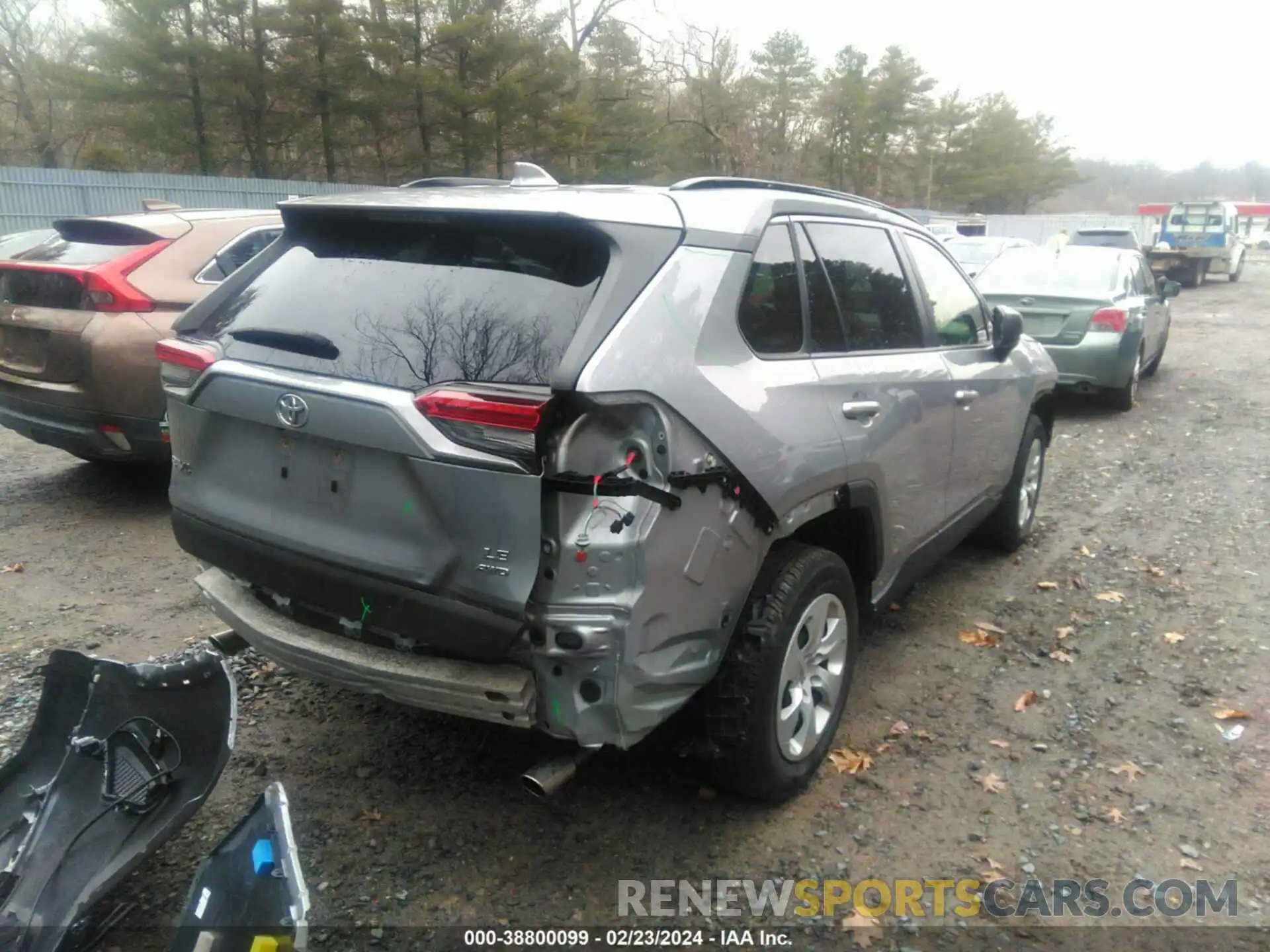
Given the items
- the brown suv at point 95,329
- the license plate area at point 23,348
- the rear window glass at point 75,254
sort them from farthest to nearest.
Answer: the rear window glass at point 75,254, the license plate area at point 23,348, the brown suv at point 95,329

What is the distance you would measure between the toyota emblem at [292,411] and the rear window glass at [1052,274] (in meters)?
8.70

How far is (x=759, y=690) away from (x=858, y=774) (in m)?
0.83

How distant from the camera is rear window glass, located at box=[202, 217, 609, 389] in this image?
8.25 feet

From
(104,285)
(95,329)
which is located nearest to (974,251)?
(104,285)

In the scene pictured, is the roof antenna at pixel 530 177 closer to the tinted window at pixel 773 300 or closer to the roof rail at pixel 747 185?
the roof rail at pixel 747 185

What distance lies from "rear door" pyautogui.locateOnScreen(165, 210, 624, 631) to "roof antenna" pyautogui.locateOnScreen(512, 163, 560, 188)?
2.55 feet

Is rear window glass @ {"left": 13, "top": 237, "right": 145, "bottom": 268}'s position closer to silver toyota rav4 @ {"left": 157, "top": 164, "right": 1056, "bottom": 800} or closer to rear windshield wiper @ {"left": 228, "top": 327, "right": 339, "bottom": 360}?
silver toyota rav4 @ {"left": 157, "top": 164, "right": 1056, "bottom": 800}

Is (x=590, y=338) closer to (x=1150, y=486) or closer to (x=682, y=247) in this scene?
(x=682, y=247)

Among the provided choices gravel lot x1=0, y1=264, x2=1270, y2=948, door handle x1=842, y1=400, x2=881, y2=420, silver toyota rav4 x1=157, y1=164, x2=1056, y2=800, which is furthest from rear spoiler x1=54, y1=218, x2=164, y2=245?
door handle x1=842, y1=400, x2=881, y2=420

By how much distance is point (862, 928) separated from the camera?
2.73 metres

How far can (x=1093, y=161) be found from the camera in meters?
92.2

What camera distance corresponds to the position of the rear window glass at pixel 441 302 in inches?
99.0

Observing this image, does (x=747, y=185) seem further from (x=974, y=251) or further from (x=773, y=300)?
(x=974, y=251)

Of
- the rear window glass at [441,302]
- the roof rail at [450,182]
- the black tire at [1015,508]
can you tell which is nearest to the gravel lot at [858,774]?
the black tire at [1015,508]
